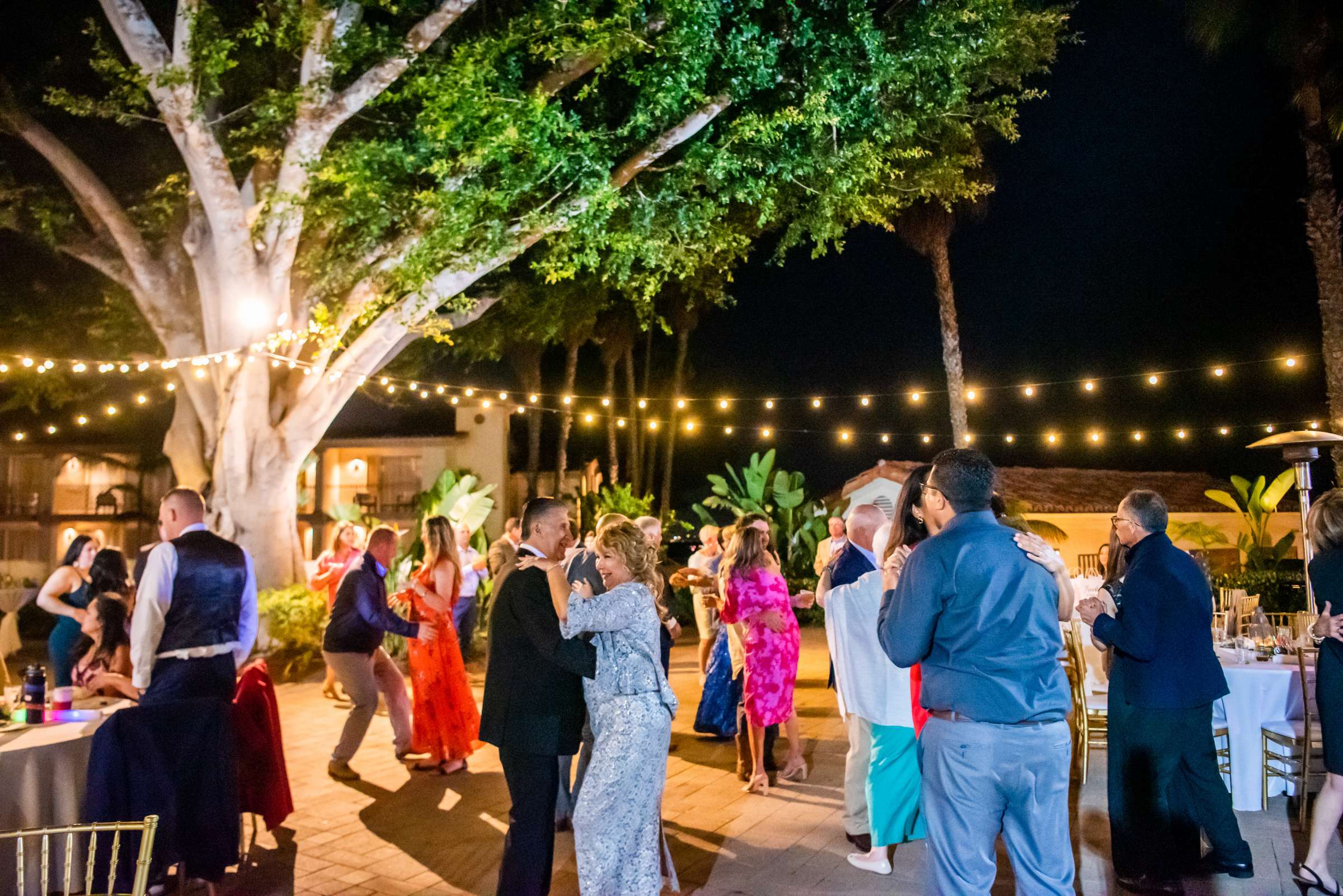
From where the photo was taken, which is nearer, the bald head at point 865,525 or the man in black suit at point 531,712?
the man in black suit at point 531,712

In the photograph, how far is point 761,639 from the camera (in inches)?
245

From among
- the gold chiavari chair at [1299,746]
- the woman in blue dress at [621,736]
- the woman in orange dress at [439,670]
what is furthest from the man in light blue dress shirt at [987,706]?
the woman in orange dress at [439,670]

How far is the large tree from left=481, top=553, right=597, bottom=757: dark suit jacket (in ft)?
21.8

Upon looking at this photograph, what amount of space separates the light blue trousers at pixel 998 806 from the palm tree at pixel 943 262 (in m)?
16.0

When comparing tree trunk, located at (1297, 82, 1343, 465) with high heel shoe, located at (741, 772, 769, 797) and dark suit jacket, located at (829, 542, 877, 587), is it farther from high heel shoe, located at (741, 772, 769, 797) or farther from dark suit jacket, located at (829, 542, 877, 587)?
high heel shoe, located at (741, 772, 769, 797)

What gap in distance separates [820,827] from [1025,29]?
1007cm

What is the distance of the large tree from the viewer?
9562 millimetres

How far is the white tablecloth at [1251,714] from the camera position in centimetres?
551

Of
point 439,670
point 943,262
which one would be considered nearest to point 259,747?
point 439,670

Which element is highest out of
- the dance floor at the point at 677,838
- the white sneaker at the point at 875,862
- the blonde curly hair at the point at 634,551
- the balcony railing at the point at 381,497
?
the balcony railing at the point at 381,497

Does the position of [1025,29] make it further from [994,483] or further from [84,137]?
[84,137]

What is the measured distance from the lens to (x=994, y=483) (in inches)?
127

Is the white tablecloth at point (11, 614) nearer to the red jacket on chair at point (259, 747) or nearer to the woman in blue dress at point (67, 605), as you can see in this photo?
the woman in blue dress at point (67, 605)

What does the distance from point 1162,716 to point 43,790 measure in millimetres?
5101
